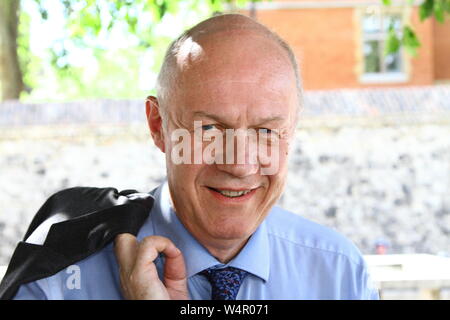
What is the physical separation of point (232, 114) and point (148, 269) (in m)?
0.35

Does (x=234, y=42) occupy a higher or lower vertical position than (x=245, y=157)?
higher

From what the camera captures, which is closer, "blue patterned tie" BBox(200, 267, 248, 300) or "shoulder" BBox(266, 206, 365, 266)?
"blue patterned tie" BBox(200, 267, 248, 300)

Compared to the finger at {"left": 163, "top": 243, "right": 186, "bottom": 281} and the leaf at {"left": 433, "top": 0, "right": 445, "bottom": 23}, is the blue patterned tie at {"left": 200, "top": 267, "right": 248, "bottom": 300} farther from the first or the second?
the leaf at {"left": 433, "top": 0, "right": 445, "bottom": 23}

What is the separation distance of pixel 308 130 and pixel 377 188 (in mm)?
1157

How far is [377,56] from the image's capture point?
17312mm

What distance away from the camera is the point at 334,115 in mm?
8922

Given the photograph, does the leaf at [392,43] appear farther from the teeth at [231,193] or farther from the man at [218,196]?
the teeth at [231,193]

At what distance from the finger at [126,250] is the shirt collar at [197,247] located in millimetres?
131

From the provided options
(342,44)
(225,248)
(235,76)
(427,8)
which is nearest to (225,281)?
(225,248)

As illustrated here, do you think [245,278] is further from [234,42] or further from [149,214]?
[234,42]

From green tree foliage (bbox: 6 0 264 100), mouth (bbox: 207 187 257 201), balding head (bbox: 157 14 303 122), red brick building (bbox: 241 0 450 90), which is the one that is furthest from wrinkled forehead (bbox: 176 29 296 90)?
red brick building (bbox: 241 0 450 90)

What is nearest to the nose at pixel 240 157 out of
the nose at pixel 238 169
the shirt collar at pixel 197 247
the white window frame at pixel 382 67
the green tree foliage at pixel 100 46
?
the nose at pixel 238 169

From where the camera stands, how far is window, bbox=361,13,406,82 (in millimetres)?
17125

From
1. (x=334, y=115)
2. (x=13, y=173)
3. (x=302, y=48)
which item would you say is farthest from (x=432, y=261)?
(x=302, y=48)
